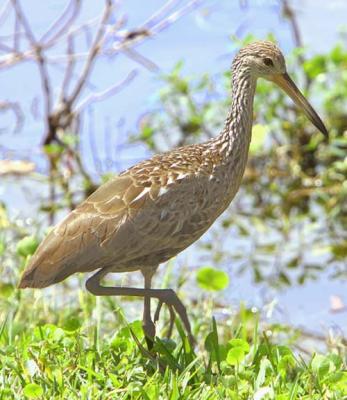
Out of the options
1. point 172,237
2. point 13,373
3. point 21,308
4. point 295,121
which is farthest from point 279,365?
point 295,121

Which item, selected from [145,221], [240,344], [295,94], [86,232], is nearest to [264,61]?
[295,94]

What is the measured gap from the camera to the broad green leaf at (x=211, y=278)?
5.21 metres

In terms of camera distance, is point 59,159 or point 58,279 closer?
point 58,279

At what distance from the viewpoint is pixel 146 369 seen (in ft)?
14.2

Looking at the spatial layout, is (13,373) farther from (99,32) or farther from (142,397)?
(99,32)

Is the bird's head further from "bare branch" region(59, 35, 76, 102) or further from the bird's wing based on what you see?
"bare branch" region(59, 35, 76, 102)

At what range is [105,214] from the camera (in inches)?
173

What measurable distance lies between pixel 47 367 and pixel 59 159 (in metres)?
3.65

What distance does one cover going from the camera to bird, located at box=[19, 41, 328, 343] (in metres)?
4.34

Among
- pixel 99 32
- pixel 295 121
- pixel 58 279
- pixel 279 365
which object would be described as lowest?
pixel 279 365

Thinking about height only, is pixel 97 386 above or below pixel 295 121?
below

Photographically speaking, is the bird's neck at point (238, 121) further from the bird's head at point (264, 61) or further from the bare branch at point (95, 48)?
the bare branch at point (95, 48)

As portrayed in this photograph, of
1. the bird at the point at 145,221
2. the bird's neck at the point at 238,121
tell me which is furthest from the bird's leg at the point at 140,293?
the bird's neck at the point at 238,121

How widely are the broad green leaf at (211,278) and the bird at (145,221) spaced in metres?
0.58
